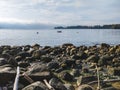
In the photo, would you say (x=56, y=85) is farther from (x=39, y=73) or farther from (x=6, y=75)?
(x=6, y=75)

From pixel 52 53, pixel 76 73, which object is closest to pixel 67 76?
pixel 76 73

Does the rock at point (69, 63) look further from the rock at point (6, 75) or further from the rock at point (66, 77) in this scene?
the rock at point (6, 75)

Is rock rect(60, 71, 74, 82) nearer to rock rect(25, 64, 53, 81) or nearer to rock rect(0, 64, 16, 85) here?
rock rect(25, 64, 53, 81)

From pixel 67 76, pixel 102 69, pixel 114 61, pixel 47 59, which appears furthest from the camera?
pixel 47 59

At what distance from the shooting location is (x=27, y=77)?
1639 cm

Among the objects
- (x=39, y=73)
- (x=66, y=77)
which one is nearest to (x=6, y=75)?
(x=39, y=73)

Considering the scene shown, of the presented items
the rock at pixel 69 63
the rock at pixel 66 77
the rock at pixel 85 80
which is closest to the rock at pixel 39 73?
the rock at pixel 85 80

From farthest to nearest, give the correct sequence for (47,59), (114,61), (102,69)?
(47,59)
(114,61)
(102,69)

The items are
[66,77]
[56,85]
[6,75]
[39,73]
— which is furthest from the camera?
[66,77]

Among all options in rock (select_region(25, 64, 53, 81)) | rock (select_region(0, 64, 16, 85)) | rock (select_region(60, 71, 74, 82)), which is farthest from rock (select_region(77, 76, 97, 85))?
rock (select_region(0, 64, 16, 85))

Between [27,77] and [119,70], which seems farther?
[119,70]

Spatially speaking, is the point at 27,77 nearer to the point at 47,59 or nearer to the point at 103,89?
the point at 103,89

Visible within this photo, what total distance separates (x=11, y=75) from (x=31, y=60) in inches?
529

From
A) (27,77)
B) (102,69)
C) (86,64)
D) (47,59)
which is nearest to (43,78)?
(27,77)
